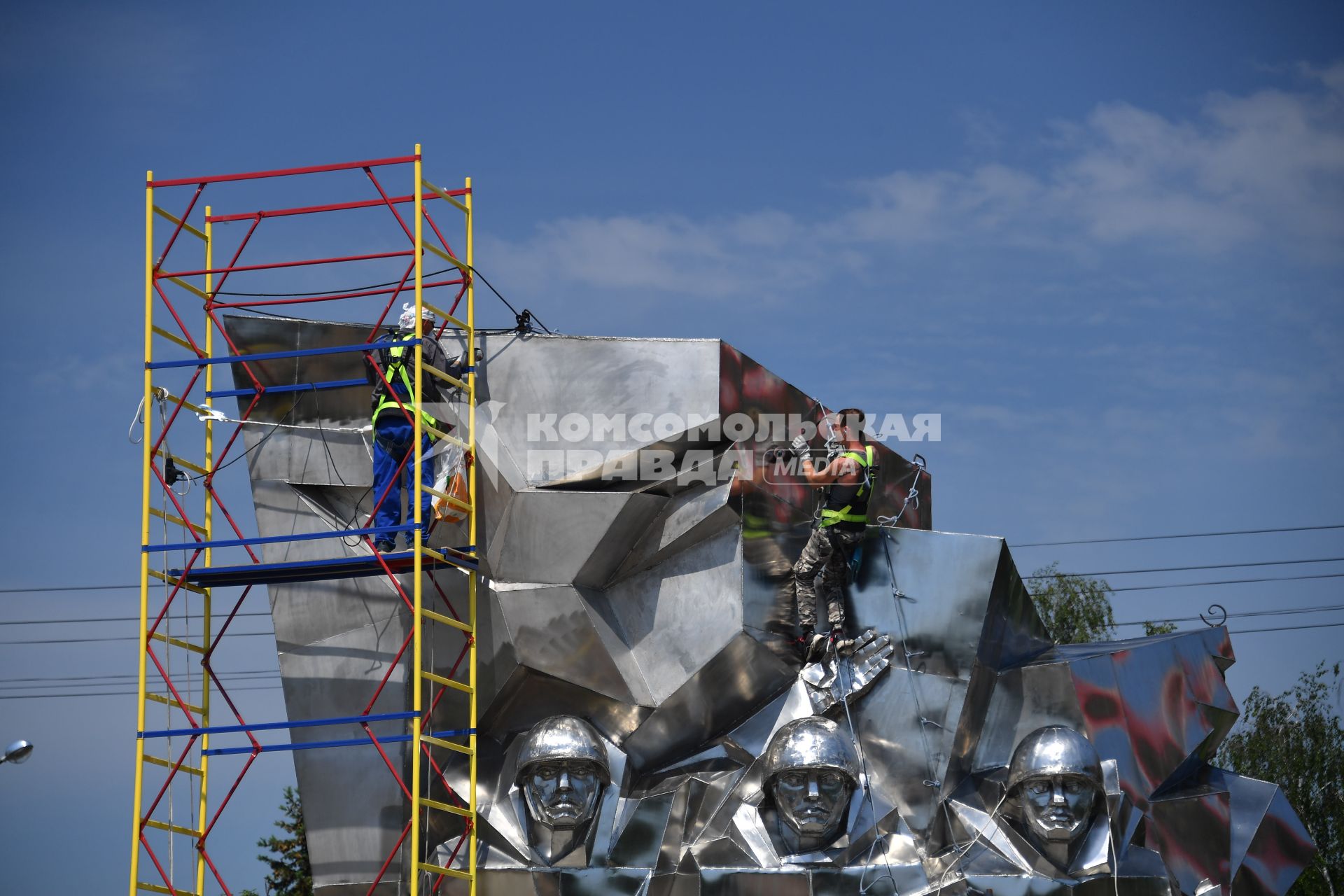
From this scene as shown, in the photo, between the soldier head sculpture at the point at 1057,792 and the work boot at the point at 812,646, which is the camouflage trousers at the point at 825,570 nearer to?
the work boot at the point at 812,646

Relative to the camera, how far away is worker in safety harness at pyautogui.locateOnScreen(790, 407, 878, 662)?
2109 cm

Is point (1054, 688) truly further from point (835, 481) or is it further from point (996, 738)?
point (835, 481)

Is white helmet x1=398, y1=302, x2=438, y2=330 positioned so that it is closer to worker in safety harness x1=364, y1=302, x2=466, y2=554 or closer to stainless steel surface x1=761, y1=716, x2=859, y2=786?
worker in safety harness x1=364, y1=302, x2=466, y2=554

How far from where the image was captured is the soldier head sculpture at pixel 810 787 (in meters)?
20.0

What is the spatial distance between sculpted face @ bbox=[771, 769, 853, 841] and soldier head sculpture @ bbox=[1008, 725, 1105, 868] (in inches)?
83.9

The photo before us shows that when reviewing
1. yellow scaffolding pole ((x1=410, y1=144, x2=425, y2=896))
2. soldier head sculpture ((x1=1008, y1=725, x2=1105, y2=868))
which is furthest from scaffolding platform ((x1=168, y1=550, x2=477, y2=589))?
soldier head sculpture ((x1=1008, y1=725, x2=1105, y2=868))

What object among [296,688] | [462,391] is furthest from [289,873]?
[462,391]

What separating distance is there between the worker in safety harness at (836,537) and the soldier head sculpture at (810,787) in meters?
1.46

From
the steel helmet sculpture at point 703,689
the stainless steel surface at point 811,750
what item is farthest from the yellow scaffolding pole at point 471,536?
the stainless steel surface at point 811,750

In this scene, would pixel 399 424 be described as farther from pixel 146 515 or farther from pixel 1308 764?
pixel 1308 764

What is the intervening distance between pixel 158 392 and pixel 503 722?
6115 millimetres

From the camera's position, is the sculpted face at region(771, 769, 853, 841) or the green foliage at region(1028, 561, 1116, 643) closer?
the sculpted face at region(771, 769, 853, 841)

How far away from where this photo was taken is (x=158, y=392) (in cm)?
A: 2138

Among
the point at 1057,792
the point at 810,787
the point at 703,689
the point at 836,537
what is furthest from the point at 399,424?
the point at 1057,792
